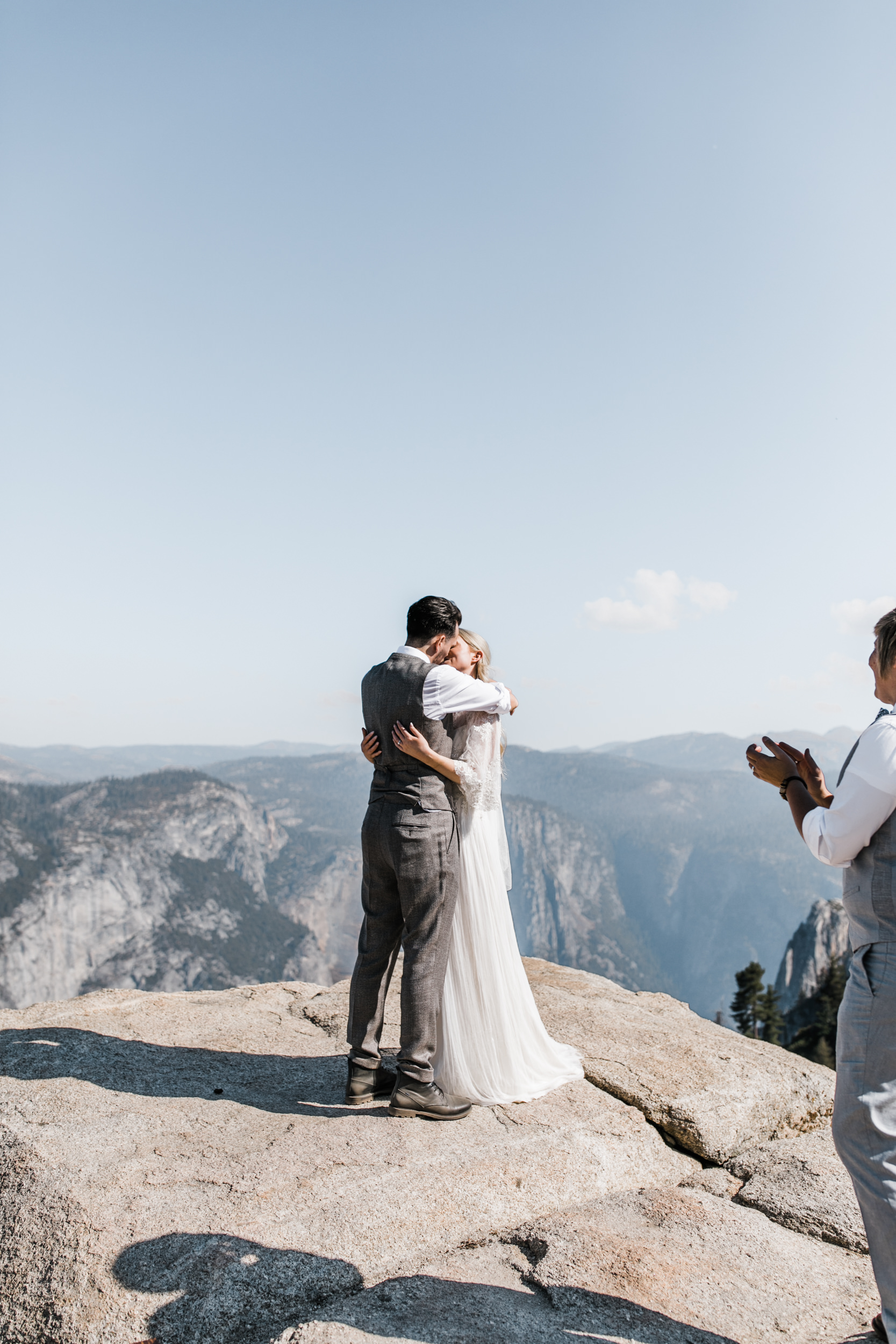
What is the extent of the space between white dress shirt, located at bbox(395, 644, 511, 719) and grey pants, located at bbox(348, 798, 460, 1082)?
674 millimetres

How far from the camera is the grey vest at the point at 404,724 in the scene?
5.11 meters

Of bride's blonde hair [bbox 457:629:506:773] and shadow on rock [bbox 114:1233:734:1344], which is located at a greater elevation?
bride's blonde hair [bbox 457:629:506:773]

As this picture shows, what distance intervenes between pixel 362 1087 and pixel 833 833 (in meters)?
3.81

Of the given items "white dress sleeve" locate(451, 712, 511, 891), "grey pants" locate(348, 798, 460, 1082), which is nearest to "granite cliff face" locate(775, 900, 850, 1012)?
"white dress sleeve" locate(451, 712, 511, 891)

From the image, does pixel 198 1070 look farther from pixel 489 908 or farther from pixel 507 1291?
pixel 507 1291

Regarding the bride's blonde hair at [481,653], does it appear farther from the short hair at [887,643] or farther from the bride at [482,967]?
the short hair at [887,643]

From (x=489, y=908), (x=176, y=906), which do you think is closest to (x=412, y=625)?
(x=489, y=908)

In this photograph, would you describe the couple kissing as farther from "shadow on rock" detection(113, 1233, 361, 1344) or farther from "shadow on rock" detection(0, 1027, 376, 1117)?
"shadow on rock" detection(113, 1233, 361, 1344)

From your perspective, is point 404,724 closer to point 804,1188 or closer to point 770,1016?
point 804,1188

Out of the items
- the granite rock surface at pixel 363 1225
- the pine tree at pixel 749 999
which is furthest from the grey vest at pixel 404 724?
the pine tree at pixel 749 999

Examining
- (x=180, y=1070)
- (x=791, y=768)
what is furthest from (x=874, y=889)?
(x=180, y=1070)

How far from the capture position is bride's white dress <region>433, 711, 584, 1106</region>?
5.37 m

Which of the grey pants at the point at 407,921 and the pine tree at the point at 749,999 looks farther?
the pine tree at the point at 749,999

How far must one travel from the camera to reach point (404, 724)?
5.12 metres
